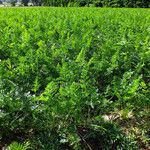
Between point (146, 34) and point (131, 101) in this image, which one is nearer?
point (131, 101)

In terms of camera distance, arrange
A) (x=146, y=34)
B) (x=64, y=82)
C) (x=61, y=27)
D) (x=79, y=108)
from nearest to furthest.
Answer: (x=79, y=108), (x=64, y=82), (x=146, y=34), (x=61, y=27)

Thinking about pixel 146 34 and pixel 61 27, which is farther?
pixel 61 27

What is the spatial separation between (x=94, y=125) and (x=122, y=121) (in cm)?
78

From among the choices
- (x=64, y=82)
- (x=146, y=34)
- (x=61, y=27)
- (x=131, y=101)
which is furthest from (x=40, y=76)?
(x=61, y=27)

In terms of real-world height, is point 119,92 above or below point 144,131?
above

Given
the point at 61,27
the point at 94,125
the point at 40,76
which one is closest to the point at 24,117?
the point at 94,125

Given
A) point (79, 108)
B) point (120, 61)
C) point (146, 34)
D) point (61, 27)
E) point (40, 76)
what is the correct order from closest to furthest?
1. point (79, 108)
2. point (40, 76)
3. point (120, 61)
4. point (146, 34)
5. point (61, 27)

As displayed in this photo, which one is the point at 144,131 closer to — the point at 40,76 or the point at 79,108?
the point at 79,108

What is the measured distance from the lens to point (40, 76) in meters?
4.79

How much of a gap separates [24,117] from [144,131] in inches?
52.0

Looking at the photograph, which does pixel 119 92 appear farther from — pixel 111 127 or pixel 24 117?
pixel 24 117

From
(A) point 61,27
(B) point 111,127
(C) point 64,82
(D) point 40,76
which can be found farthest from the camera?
(A) point 61,27

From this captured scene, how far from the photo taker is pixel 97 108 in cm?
426

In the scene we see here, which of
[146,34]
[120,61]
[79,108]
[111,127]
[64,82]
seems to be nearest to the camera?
[79,108]
